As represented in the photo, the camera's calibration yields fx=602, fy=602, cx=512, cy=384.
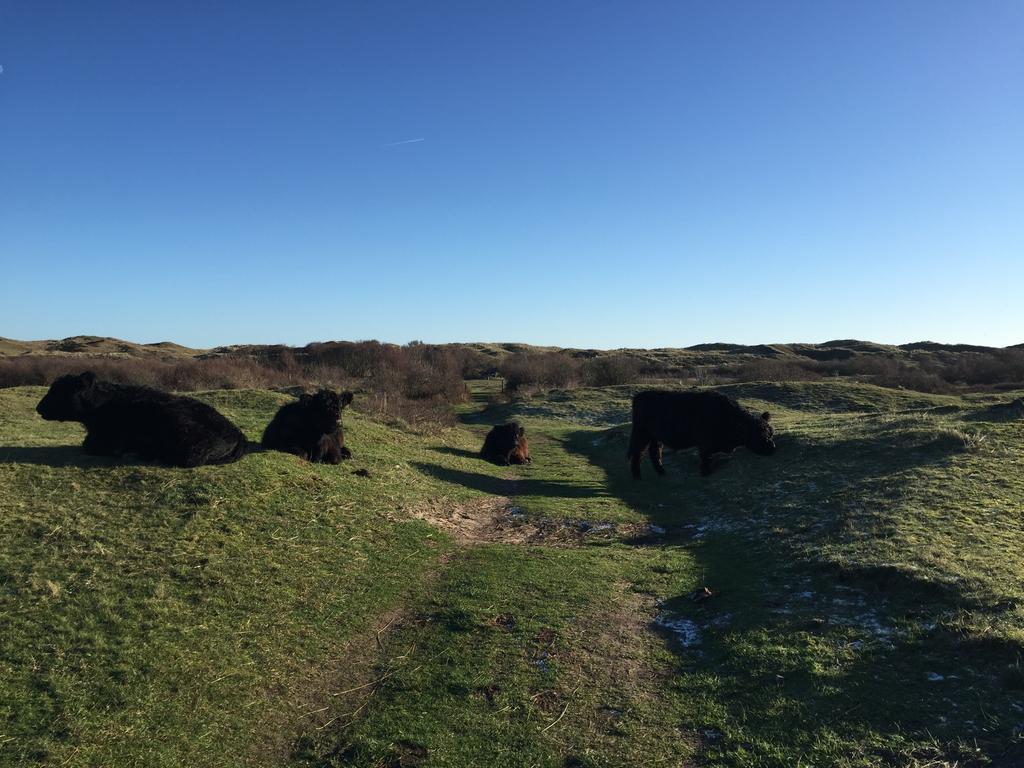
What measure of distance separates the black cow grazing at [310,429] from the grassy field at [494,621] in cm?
73

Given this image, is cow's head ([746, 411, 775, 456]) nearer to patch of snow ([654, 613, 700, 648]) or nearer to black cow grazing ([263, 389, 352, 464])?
patch of snow ([654, 613, 700, 648])

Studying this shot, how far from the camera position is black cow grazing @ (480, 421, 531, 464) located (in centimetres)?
2070

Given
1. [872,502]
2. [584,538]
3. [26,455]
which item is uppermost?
[26,455]

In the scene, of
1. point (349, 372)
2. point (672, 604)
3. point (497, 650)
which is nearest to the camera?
point (497, 650)

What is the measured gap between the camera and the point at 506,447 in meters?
20.8

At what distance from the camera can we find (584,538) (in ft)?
Result: 40.5

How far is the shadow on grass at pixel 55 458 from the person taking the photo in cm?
1074

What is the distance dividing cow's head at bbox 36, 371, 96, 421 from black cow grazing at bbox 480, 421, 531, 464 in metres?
12.0

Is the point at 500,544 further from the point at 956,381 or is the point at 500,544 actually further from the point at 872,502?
the point at 956,381

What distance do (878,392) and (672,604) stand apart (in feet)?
113

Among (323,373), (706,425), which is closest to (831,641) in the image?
(706,425)

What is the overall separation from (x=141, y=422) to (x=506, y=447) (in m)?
11.7

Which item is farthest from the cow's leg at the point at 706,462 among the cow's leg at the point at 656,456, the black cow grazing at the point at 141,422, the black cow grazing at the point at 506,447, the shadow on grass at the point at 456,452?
the black cow grazing at the point at 141,422

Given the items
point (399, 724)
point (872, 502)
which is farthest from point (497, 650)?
point (872, 502)
